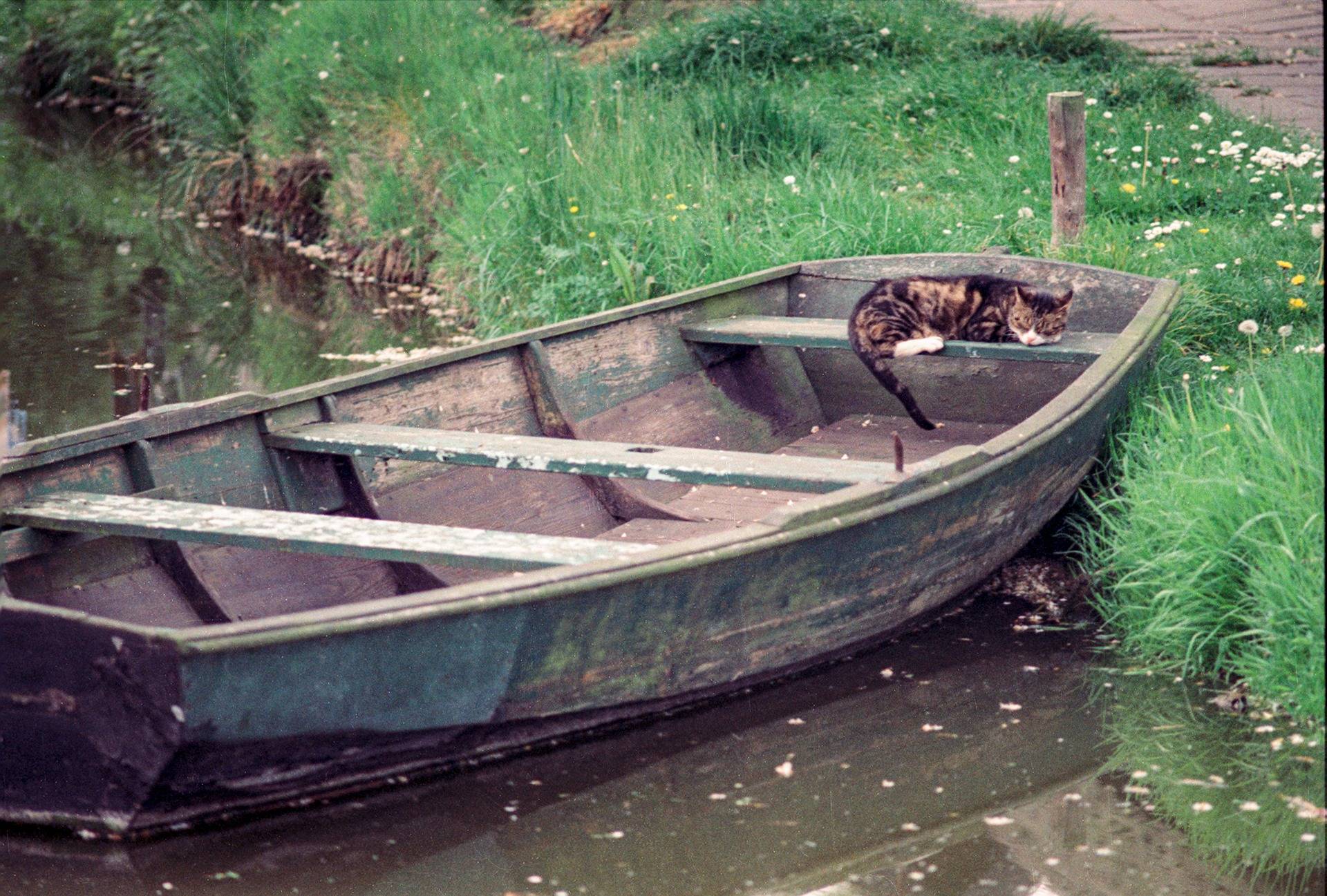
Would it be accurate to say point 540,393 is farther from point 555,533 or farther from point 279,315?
point 279,315

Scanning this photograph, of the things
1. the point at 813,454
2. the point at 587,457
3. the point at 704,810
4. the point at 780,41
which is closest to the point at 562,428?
the point at 587,457

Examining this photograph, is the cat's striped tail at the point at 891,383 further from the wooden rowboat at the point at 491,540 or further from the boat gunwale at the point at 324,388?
the boat gunwale at the point at 324,388

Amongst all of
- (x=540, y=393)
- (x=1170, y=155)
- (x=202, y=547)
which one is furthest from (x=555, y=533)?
(x=1170, y=155)

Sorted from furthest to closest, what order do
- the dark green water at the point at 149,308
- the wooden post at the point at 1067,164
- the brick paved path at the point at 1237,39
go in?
the brick paved path at the point at 1237,39, the dark green water at the point at 149,308, the wooden post at the point at 1067,164

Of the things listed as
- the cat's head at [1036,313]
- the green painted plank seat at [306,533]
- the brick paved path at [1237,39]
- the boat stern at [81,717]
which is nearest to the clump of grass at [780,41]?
the brick paved path at [1237,39]

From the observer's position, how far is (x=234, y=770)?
3.27 metres

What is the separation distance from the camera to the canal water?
3.34 m

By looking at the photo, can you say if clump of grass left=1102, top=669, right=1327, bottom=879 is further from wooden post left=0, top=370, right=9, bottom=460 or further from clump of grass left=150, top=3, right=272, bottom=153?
clump of grass left=150, top=3, right=272, bottom=153

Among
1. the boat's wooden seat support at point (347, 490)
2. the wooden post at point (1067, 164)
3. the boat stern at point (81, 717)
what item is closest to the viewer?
the boat stern at point (81, 717)

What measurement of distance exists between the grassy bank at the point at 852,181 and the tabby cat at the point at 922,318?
58cm

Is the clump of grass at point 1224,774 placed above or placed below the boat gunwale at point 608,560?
below

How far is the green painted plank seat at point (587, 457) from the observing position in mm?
4020

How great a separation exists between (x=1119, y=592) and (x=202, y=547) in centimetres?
257

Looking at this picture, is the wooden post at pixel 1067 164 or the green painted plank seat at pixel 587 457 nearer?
the green painted plank seat at pixel 587 457
